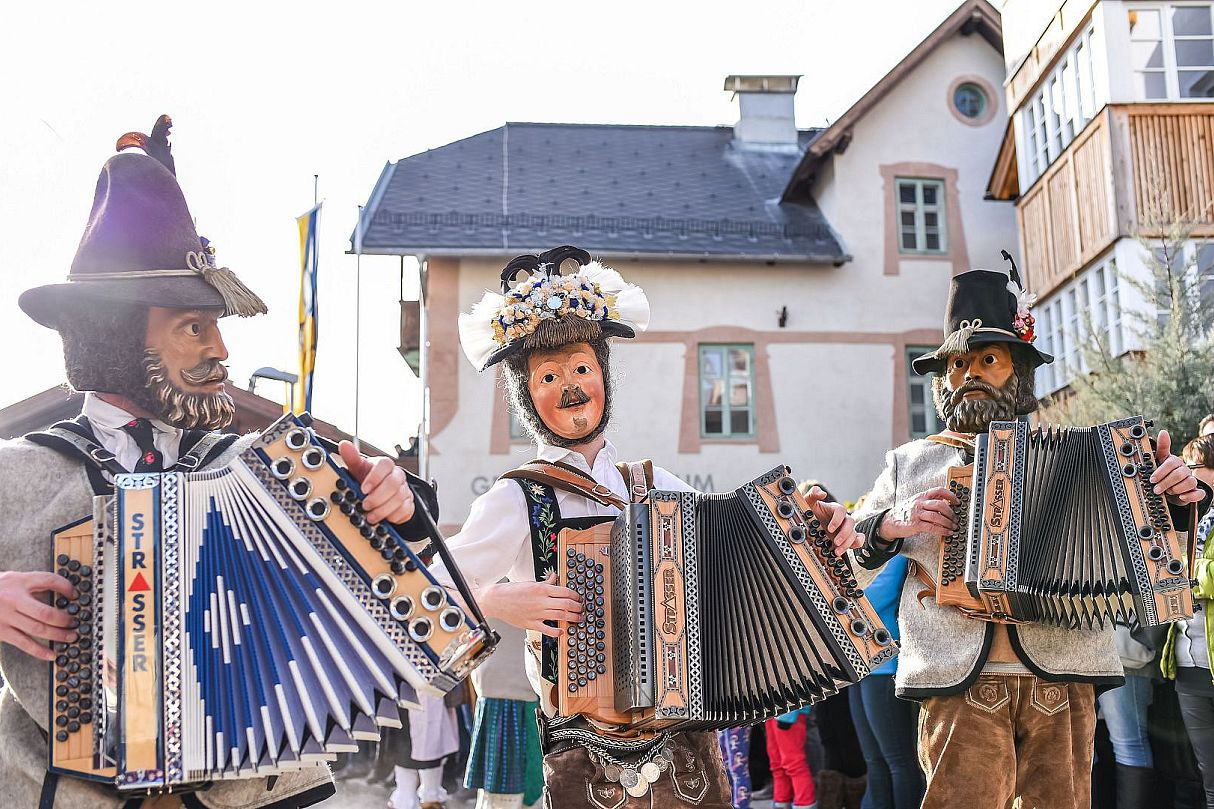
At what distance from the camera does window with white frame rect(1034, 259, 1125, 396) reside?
45.1 ft

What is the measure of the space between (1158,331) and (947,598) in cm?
754

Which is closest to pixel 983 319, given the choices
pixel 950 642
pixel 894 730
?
pixel 950 642

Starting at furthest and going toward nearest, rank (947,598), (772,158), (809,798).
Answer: (772,158), (809,798), (947,598)

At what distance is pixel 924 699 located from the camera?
4.50m

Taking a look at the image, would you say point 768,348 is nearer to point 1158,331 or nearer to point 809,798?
point 1158,331

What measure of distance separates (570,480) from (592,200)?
48.1ft

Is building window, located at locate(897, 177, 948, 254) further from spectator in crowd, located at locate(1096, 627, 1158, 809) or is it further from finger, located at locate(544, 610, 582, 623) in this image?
finger, located at locate(544, 610, 582, 623)

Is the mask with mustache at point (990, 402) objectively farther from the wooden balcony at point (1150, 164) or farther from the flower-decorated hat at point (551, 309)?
the wooden balcony at point (1150, 164)

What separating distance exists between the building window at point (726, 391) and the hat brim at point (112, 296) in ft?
47.4

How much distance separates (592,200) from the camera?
18219mm

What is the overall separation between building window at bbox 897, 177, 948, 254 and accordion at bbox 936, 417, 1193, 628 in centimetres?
1431

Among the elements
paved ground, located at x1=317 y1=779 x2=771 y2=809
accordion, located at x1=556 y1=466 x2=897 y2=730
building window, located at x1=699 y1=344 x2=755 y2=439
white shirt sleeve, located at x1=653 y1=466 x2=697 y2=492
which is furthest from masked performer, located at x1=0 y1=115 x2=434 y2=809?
building window, located at x1=699 y1=344 x2=755 y2=439

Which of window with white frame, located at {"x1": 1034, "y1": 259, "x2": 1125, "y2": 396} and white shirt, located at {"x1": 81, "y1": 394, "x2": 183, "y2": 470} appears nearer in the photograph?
white shirt, located at {"x1": 81, "y1": 394, "x2": 183, "y2": 470}

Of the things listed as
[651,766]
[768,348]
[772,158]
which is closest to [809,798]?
[651,766]
